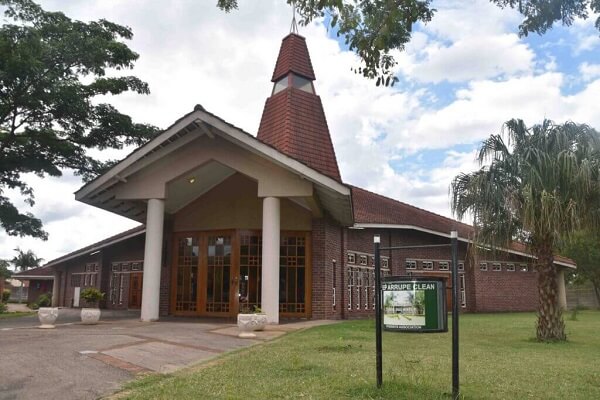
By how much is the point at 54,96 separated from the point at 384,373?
16.6 meters

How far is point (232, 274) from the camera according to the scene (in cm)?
1717

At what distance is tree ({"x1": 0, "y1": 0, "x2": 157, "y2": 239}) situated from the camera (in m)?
18.3

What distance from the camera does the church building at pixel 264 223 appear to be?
47.9ft

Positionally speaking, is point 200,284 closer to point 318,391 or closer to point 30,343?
point 30,343

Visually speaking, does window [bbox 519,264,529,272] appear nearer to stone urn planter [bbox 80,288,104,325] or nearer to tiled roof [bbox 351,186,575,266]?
tiled roof [bbox 351,186,575,266]

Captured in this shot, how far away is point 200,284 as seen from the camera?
17766 millimetres

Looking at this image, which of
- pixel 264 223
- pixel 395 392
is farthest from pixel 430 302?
pixel 264 223

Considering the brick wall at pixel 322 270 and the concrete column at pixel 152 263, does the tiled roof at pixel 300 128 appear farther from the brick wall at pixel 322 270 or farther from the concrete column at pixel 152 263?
the concrete column at pixel 152 263

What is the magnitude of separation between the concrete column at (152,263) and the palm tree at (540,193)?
8380 mm

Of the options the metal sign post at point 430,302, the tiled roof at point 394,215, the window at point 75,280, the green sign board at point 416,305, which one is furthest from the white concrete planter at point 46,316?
the window at point 75,280

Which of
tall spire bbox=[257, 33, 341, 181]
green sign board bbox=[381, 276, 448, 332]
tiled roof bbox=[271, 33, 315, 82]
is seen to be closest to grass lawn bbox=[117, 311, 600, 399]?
green sign board bbox=[381, 276, 448, 332]

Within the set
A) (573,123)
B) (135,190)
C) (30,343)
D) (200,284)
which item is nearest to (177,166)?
(135,190)

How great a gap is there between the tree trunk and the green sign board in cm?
736

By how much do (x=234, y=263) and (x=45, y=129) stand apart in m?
9.40
